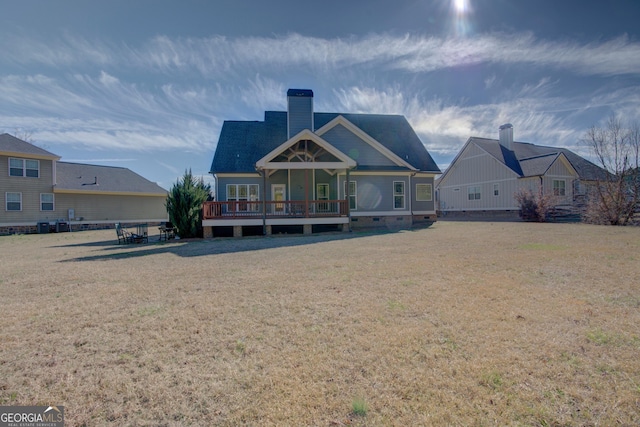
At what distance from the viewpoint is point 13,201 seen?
21.6m

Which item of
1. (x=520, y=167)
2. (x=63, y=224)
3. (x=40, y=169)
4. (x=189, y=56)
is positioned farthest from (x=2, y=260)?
(x=520, y=167)

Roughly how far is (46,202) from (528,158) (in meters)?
41.7

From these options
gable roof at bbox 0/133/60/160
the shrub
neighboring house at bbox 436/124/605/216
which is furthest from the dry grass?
neighboring house at bbox 436/124/605/216

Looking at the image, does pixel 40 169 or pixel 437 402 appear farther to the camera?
pixel 40 169

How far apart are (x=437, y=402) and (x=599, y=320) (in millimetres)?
3059

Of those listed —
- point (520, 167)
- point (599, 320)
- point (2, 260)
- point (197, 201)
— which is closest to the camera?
point (599, 320)

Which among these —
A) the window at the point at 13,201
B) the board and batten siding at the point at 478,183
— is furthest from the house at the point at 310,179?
the window at the point at 13,201

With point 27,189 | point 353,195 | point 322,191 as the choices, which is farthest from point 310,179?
point 27,189

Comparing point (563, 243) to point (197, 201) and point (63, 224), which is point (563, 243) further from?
point (63, 224)

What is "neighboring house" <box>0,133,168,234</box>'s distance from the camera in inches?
850

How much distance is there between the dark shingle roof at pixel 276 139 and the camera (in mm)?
18281

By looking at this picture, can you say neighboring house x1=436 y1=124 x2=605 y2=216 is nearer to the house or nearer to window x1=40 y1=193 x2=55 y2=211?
the house

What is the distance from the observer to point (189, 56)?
13609mm

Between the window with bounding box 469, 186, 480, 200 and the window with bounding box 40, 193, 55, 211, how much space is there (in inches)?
1483
